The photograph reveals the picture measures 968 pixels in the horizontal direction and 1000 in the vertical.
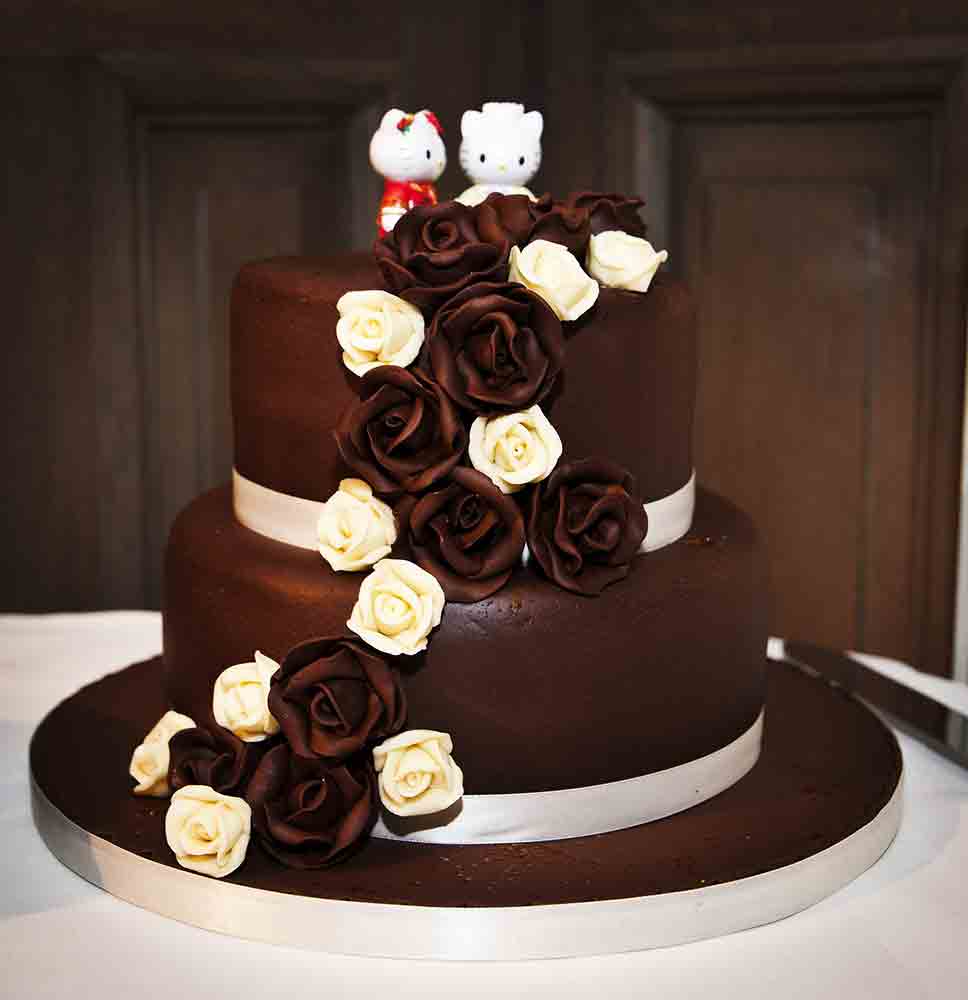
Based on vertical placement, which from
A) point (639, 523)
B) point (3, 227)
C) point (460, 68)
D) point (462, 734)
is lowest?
point (462, 734)

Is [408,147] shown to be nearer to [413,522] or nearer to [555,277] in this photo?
[555,277]

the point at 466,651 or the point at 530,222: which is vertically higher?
the point at 530,222

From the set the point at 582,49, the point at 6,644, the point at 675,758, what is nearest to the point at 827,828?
the point at 675,758

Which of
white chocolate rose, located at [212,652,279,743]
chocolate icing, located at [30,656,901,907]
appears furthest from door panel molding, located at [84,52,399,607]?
white chocolate rose, located at [212,652,279,743]

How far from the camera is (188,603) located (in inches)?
51.9

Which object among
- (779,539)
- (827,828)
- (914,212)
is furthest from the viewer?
(779,539)

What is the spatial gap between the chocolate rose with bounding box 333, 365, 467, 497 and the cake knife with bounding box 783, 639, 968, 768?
0.62m

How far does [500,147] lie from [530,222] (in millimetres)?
127

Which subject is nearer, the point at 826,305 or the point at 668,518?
the point at 668,518

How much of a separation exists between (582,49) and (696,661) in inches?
59.4

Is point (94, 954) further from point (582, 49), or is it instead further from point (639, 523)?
point (582, 49)

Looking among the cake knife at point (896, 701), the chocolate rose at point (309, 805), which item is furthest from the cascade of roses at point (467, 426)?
the cake knife at point (896, 701)

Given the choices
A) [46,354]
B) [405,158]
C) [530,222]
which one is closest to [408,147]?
[405,158]

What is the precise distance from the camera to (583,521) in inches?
46.8
